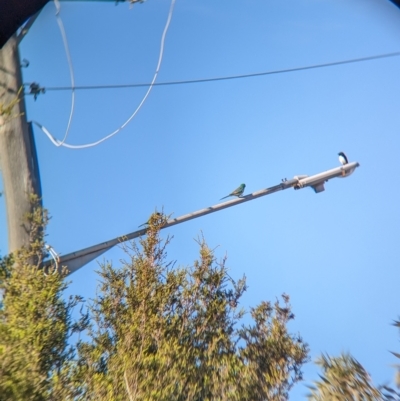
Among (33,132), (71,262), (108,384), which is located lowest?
(108,384)

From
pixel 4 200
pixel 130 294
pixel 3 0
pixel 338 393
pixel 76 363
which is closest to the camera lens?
pixel 338 393

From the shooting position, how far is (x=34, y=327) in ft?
18.9

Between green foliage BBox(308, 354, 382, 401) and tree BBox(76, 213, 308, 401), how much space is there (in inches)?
54.8

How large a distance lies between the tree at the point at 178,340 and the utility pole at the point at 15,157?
1.20 m

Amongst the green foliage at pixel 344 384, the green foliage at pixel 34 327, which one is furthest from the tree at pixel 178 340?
the green foliage at pixel 344 384

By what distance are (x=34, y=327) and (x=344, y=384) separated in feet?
9.98

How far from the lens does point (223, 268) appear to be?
21.6 ft

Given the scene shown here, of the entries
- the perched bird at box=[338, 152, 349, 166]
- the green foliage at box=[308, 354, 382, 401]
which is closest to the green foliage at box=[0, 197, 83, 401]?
the green foliage at box=[308, 354, 382, 401]

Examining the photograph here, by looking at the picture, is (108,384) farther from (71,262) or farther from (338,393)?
(338,393)

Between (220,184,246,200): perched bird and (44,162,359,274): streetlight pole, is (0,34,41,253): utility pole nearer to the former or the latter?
(44,162,359,274): streetlight pole

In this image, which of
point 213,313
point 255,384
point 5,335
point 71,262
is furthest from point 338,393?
point 71,262

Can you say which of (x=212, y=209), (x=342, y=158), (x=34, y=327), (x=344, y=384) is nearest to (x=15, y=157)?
(x=34, y=327)

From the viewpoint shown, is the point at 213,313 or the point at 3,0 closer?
the point at 3,0

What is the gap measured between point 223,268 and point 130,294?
3.57 feet
